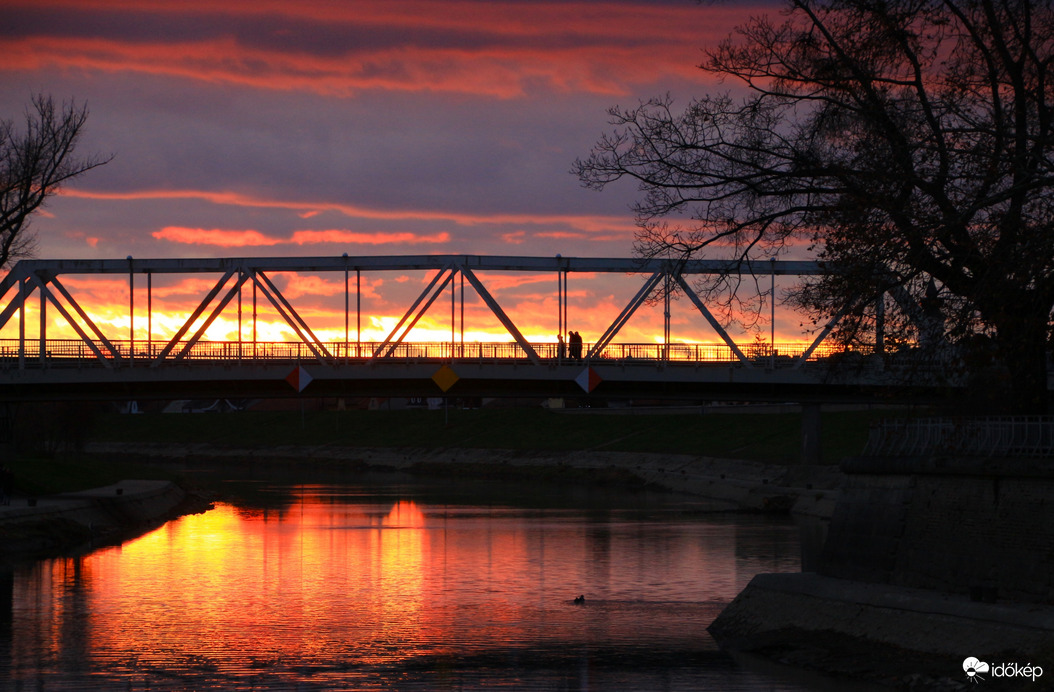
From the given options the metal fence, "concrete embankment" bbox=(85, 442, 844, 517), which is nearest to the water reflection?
the metal fence

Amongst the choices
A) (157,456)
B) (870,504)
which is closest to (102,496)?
(870,504)

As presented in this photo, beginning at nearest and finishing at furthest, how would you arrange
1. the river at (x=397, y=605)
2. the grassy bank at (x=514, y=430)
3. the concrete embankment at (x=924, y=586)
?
1. the concrete embankment at (x=924, y=586)
2. the river at (x=397, y=605)
3. the grassy bank at (x=514, y=430)

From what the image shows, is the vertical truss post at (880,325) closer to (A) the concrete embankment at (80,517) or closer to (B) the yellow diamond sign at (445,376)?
(A) the concrete embankment at (80,517)

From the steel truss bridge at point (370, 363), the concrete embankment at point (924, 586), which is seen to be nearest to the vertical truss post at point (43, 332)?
the steel truss bridge at point (370, 363)

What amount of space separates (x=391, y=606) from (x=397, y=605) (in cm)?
26

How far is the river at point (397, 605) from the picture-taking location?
2667 cm

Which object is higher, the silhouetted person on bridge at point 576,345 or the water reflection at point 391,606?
the silhouetted person on bridge at point 576,345

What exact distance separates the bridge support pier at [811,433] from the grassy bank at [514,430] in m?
9.94

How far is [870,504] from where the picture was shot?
2978 centimetres

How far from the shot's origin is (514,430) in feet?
440

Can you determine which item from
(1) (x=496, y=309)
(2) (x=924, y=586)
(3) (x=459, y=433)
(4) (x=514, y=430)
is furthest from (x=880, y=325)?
(3) (x=459, y=433)

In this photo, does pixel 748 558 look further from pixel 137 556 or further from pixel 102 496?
pixel 102 496

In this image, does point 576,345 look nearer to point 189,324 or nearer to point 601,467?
point 189,324

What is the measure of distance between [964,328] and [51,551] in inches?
1354
